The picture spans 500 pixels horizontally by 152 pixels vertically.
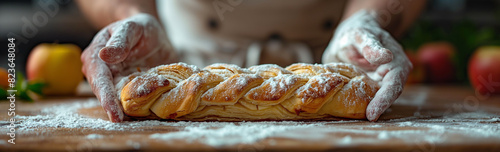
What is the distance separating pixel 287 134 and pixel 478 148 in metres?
0.37

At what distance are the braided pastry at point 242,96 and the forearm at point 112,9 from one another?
550 millimetres

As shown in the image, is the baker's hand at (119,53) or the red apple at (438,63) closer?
the baker's hand at (119,53)

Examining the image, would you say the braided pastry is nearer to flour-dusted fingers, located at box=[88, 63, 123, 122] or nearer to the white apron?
flour-dusted fingers, located at box=[88, 63, 123, 122]

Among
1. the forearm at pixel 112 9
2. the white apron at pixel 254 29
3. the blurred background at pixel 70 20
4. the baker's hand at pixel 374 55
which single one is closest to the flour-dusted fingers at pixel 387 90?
the baker's hand at pixel 374 55

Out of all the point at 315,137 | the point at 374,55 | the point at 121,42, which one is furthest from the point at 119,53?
the point at 374,55

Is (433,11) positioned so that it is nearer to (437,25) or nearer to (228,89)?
(437,25)

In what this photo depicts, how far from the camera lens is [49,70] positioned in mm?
1917

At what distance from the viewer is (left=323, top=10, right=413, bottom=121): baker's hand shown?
1109 millimetres

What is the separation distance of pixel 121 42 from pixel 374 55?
2.20 feet

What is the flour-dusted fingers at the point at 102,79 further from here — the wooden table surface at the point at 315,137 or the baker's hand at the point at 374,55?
the baker's hand at the point at 374,55

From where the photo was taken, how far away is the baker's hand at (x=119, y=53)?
109 centimetres

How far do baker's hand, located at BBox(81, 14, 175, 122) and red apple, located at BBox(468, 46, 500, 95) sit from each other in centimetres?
145

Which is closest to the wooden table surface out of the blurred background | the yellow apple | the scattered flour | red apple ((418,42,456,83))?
the scattered flour

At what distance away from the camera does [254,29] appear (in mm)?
1891
